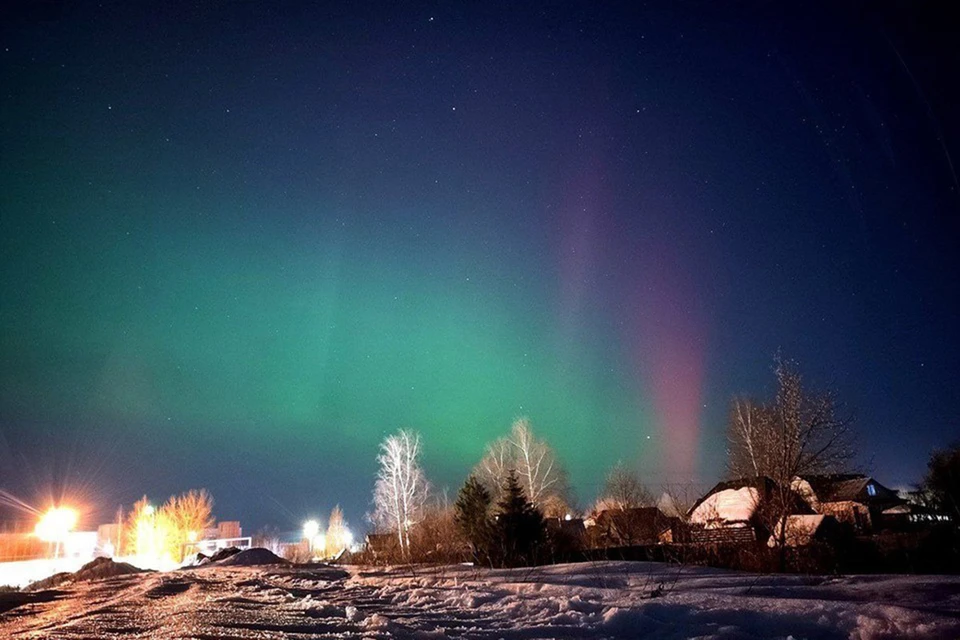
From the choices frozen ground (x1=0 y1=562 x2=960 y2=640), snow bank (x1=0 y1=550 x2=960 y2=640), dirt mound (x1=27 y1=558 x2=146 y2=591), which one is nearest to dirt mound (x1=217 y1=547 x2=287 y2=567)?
dirt mound (x1=27 y1=558 x2=146 y2=591)

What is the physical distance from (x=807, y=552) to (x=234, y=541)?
214 feet

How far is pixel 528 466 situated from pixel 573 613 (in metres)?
36.2

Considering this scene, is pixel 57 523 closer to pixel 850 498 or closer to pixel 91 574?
pixel 91 574

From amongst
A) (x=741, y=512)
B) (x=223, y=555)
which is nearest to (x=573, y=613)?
(x=223, y=555)

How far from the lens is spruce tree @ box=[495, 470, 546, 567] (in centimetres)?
1817

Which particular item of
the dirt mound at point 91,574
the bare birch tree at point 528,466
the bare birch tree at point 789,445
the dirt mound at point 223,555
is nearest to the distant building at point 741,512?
the bare birch tree at point 789,445

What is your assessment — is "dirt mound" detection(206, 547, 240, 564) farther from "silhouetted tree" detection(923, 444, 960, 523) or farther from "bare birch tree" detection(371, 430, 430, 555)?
"silhouetted tree" detection(923, 444, 960, 523)

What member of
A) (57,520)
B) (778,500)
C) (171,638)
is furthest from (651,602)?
(57,520)

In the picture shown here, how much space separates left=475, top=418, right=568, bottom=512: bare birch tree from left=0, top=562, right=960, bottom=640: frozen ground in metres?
31.3

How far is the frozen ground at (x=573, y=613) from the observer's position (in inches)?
174

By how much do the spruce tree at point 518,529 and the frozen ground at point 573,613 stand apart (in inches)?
345

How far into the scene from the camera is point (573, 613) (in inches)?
220

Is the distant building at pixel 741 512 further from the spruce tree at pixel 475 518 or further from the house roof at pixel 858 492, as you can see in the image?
the spruce tree at pixel 475 518

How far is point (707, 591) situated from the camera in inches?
264
